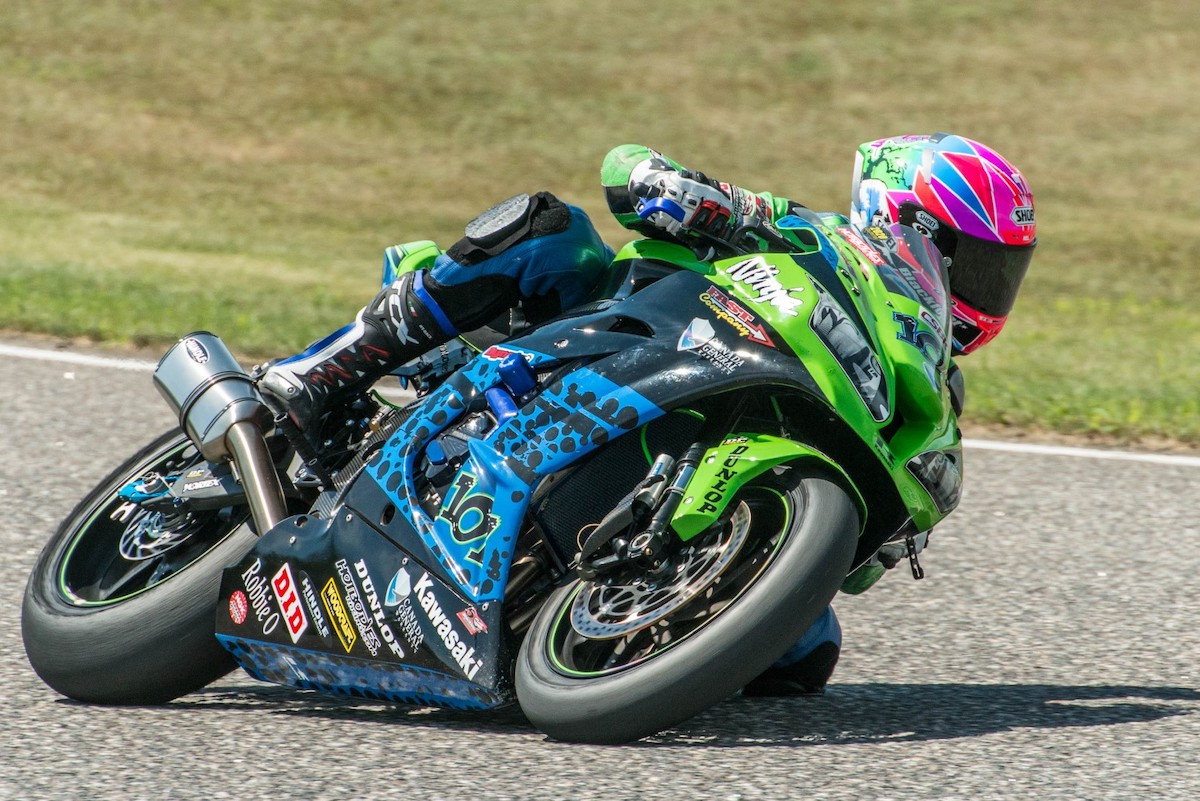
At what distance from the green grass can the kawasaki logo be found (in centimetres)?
553

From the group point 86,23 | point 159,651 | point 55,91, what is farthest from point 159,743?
point 86,23

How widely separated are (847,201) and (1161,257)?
2.76 m

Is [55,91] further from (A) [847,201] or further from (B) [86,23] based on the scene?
(A) [847,201]

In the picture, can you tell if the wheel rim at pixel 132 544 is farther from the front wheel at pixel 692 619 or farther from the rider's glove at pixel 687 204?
the rider's glove at pixel 687 204

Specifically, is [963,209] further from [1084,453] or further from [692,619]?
[1084,453]

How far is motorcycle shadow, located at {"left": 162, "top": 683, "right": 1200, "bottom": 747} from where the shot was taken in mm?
3609

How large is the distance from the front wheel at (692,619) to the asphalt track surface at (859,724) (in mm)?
141

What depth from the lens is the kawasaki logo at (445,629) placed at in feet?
11.4

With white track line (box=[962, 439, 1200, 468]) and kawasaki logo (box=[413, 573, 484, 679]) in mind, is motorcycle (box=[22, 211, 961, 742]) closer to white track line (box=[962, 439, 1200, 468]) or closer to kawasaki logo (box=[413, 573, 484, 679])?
kawasaki logo (box=[413, 573, 484, 679])

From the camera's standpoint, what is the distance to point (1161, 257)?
13312 mm

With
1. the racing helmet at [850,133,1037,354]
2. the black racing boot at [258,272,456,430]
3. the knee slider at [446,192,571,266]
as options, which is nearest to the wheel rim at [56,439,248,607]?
the black racing boot at [258,272,456,430]

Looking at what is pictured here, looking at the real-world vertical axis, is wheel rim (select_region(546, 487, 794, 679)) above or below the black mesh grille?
below

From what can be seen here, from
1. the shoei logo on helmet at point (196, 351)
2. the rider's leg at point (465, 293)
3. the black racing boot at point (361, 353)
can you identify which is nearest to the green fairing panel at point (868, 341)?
the rider's leg at point (465, 293)

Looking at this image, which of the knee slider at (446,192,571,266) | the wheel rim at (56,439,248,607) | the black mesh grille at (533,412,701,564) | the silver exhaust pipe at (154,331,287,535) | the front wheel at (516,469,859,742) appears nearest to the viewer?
the front wheel at (516,469,859,742)
